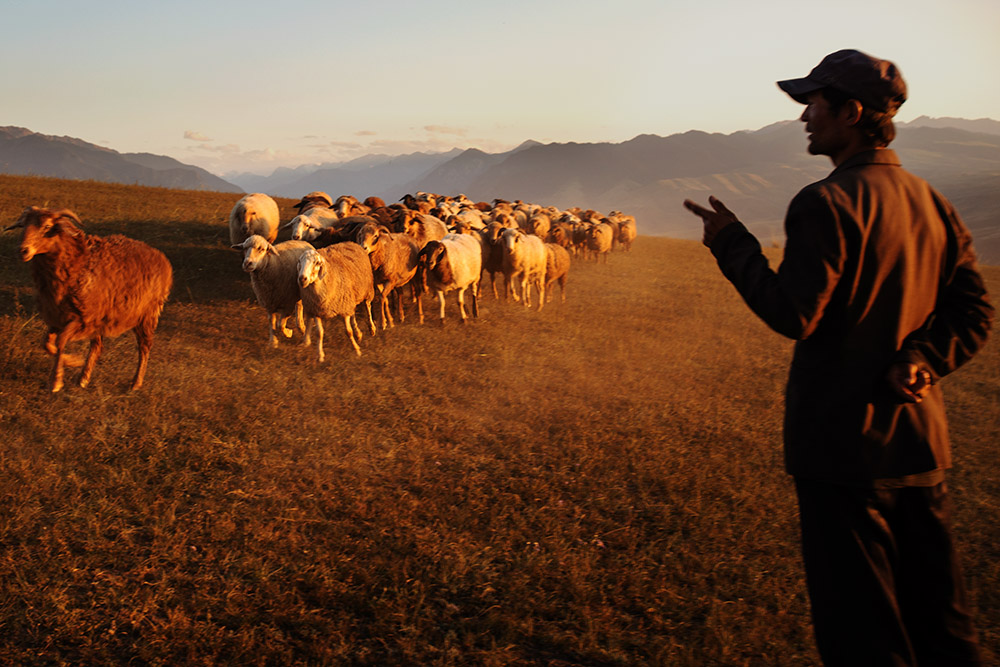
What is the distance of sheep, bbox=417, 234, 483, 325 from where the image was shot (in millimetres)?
11094

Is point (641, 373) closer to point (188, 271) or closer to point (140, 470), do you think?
point (140, 470)

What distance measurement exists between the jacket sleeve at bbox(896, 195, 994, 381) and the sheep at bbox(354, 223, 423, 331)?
363 inches

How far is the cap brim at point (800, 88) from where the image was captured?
7.26 ft

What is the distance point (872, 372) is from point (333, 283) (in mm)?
8234

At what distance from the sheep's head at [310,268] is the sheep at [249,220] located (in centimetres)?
560

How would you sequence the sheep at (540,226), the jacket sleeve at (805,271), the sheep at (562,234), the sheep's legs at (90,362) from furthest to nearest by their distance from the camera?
the sheep at (562,234) < the sheep at (540,226) < the sheep's legs at (90,362) < the jacket sleeve at (805,271)

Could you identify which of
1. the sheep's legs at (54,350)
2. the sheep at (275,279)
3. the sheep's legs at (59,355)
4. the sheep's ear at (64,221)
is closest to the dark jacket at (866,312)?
the sheep's ear at (64,221)

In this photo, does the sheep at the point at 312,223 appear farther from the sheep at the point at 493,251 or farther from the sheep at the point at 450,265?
the sheep at the point at 493,251

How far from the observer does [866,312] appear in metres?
2.10

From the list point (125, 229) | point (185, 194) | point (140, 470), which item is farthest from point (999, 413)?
point (185, 194)

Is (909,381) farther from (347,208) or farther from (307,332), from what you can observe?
(347,208)

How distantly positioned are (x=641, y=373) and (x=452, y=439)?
13.3 feet

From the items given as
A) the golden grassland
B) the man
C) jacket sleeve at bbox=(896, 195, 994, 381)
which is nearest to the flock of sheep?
the golden grassland

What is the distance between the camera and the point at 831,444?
2135mm
